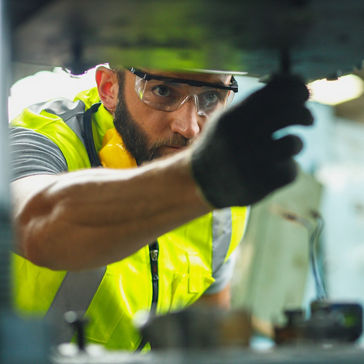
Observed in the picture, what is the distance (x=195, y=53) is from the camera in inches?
39.2

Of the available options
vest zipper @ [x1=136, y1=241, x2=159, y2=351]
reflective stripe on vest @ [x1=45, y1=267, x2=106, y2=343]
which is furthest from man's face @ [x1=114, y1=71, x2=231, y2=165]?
reflective stripe on vest @ [x1=45, y1=267, x2=106, y2=343]

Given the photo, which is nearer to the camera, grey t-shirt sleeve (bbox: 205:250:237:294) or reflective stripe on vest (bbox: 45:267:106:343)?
reflective stripe on vest (bbox: 45:267:106:343)

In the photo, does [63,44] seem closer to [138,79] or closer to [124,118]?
[138,79]

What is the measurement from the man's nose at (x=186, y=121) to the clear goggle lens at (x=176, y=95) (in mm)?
19

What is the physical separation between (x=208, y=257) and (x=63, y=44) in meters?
1.62

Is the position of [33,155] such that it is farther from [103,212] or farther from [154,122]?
[103,212]

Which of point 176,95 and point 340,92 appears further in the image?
point 340,92

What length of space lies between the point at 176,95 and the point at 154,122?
198 millimetres

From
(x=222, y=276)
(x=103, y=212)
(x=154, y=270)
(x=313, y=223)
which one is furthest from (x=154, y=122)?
(x=313, y=223)

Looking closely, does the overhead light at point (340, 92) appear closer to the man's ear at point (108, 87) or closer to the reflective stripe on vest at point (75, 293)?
the man's ear at point (108, 87)

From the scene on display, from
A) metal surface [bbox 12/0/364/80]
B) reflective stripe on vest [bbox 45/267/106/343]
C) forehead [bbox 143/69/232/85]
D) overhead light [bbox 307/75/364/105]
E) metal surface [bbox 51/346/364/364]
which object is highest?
overhead light [bbox 307/75/364/105]

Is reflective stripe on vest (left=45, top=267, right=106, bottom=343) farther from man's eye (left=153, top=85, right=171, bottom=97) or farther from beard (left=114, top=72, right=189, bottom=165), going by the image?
man's eye (left=153, top=85, right=171, bottom=97)

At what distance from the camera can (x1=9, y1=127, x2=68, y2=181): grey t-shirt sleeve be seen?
1594mm

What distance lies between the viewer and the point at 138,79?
6.45 feet
